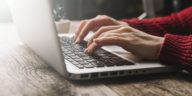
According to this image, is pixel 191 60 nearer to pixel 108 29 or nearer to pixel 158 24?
pixel 108 29

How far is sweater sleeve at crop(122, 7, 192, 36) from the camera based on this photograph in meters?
1.10

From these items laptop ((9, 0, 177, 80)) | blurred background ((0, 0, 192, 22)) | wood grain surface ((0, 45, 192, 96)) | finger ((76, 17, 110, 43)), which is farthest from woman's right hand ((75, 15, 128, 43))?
blurred background ((0, 0, 192, 22))

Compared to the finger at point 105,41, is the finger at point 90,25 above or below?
below

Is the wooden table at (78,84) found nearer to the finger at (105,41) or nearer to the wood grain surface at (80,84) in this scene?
the wood grain surface at (80,84)

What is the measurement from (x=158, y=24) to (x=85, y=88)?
54 cm

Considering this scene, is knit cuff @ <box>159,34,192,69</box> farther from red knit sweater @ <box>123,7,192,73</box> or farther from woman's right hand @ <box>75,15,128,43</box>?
woman's right hand @ <box>75,15,128,43</box>

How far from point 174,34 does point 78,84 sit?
0.59m

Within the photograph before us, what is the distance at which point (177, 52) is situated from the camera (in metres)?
0.80

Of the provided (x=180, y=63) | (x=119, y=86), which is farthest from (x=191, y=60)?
(x=119, y=86)

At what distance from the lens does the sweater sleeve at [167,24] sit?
1.10 m

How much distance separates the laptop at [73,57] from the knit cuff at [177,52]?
2 centimetres

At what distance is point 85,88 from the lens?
66 centimetres

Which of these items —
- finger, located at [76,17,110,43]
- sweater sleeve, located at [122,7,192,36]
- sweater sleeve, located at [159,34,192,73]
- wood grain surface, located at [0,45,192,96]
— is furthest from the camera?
sweater sleeve, located at [122,7,192,36]

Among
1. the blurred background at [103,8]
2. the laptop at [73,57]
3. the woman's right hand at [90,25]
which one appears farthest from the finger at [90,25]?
the blurred background at [103,8]
